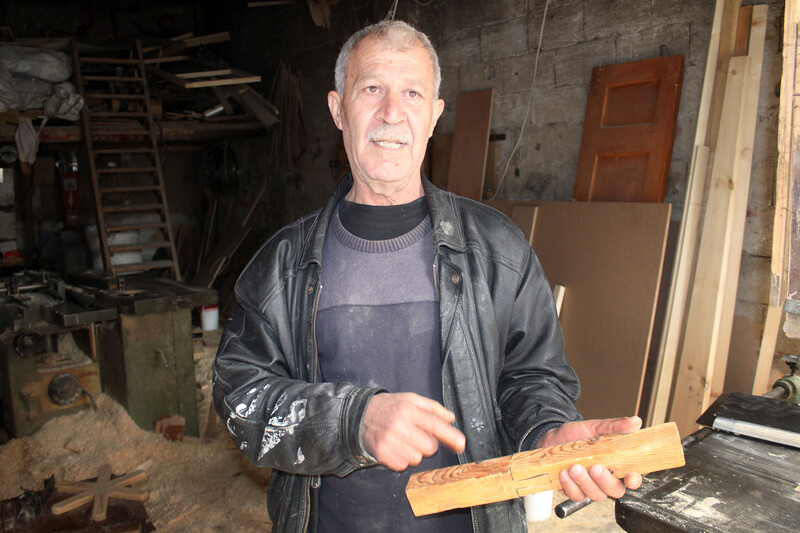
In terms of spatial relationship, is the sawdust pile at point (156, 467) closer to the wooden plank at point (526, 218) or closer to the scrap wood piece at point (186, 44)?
the wooden plank at point (526, 218)

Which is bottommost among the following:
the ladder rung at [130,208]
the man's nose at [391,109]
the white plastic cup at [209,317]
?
the white plastic cup at [209,317]

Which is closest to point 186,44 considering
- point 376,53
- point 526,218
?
point 526,218

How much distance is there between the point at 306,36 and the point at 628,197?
4.73 meters

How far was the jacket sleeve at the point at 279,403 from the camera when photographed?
1.27 metres

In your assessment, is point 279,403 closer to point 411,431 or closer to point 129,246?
point 411,431

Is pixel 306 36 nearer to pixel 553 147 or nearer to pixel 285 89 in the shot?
pixel 285 89

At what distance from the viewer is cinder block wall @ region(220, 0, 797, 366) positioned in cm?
320

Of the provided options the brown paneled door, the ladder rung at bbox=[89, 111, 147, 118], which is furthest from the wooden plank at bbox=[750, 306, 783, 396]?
the ladder rung at bbox=[89, 111, 147, 118]

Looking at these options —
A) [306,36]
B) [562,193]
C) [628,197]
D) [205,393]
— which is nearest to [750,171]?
[628,197]

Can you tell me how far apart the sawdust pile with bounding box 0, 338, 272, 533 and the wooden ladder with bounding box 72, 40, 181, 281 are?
2.36 meters

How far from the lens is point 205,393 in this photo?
510cm

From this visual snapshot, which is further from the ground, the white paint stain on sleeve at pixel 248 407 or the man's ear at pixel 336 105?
the man's ear at pixel 336 105

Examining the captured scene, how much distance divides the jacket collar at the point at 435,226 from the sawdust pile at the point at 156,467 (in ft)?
7.34

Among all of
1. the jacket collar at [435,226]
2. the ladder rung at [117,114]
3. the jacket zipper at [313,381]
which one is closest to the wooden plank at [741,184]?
the jacket collar at [435,226]
